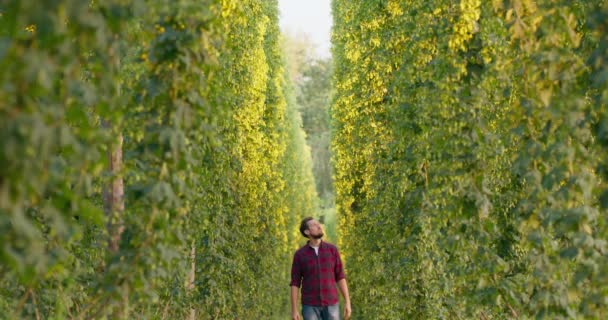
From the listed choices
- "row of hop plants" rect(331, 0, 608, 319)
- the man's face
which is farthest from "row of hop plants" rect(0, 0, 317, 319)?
"row of hop plants" rect(331, 0, 608, 319)

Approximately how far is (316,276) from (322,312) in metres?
0.43

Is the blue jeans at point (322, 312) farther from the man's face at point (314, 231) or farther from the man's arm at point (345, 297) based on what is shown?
the man's face at point (314, 231)

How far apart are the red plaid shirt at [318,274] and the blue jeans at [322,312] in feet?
0.17

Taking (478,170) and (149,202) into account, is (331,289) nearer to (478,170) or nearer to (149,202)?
(478,170)

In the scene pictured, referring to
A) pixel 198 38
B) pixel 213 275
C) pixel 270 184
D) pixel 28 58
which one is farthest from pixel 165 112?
pixel 270 184

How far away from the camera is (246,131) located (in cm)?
1394

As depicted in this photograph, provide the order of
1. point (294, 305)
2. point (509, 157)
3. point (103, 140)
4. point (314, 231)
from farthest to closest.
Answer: point (294, 305), point (314, 231), point (509, 157), point (103, 140)

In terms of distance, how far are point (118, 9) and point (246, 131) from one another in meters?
10.7

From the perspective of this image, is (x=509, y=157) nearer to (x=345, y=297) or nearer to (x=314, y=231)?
(x=314, y=231)

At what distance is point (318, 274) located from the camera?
8.45 metres

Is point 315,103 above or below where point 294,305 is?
above

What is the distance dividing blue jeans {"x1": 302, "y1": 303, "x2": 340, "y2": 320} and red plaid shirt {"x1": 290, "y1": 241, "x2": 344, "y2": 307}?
0.05 meters

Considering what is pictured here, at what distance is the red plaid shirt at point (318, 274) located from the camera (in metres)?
8.43

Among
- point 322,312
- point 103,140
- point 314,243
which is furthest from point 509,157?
point 103,140
